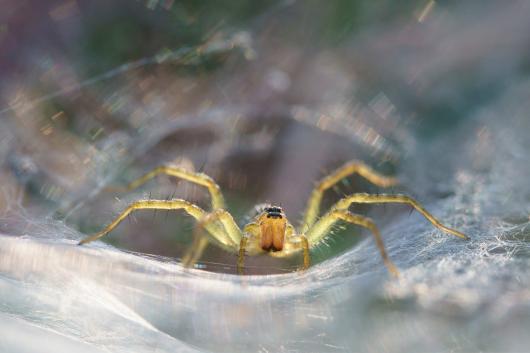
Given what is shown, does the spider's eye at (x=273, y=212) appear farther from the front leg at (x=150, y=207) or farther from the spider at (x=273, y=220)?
the front leg at (x=150, y=207)

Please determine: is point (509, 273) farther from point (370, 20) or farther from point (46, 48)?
point (46, 48)

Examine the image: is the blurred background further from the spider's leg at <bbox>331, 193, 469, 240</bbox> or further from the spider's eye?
the spider's eye

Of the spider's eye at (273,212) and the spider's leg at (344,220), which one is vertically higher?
the spider's eye at (273,212)

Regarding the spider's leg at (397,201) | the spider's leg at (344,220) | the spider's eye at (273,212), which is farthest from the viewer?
the spider's eye at (273,212)

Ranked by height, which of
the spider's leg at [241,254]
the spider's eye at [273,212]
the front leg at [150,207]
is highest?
the spider's eye at [273,212]

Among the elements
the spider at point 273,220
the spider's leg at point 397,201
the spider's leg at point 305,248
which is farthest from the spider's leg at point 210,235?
the spider's leg at point 397,201

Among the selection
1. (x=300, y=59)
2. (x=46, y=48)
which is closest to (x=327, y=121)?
(x=300, y=59)

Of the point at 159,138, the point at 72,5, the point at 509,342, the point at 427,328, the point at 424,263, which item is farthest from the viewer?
the point at 159,138
